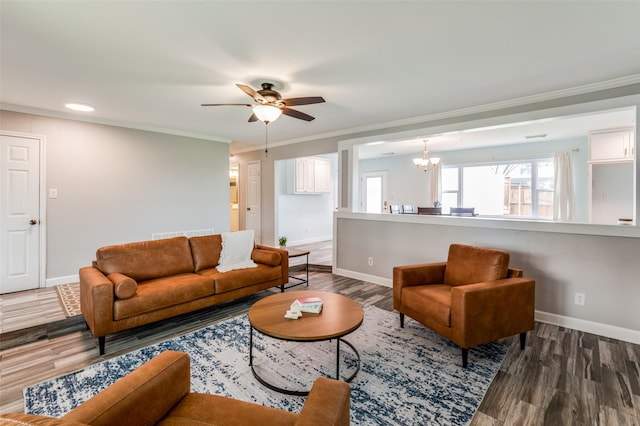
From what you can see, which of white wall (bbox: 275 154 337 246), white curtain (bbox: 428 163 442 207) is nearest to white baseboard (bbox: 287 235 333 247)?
white wall (bbox: 275 154 337 246)

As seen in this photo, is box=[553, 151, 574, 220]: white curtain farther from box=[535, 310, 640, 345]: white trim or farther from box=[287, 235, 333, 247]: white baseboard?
box=[287, 235, 333, 247]: white baseboard

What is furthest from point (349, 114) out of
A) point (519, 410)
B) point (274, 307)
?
point (519, 410)

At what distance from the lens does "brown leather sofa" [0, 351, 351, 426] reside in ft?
3.30

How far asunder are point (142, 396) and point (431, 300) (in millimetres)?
2240

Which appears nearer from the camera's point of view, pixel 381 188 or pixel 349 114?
pixel 349 114

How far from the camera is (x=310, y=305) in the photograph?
7.61 ft

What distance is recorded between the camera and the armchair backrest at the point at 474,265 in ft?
8.80

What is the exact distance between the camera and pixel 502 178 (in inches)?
255

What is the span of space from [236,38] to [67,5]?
1013 mm

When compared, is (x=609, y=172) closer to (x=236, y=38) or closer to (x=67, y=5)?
(x=236, y=38)

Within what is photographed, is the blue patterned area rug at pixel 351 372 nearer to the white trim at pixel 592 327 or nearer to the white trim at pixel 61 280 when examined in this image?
the white trim at pixel 592 327

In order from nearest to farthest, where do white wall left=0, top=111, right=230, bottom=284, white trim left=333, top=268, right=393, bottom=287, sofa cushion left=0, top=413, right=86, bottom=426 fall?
1. sofa cushion left=0, top=413, right=86, bottom=426
2. white wall left=0, top=111, right=230, bottom=284
3. white trim left=333, top=268, right=393, bottom=287

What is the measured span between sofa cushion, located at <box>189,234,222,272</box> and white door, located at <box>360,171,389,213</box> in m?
5.18

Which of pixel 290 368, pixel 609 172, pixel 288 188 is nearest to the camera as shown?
pixel 290 368
